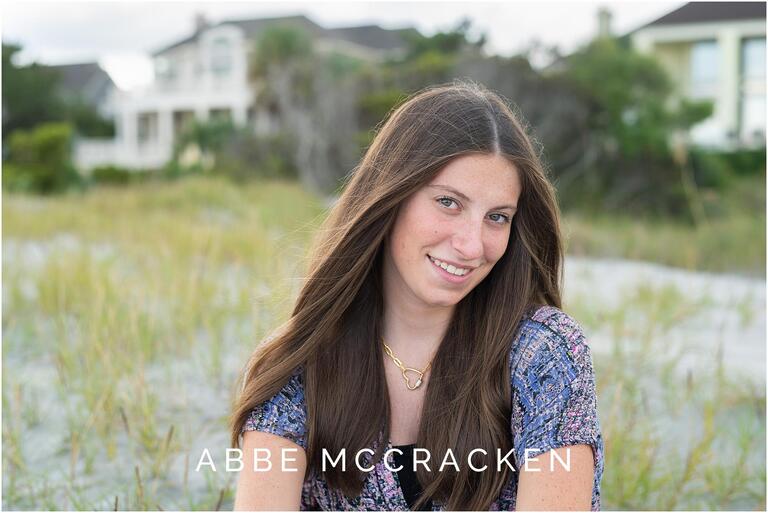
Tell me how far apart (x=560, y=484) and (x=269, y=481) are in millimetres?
656

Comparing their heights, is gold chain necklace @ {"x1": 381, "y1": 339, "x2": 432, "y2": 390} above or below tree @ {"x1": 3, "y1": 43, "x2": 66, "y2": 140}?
below

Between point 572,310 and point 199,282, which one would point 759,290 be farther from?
point 199,282

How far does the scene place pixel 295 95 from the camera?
17.1m

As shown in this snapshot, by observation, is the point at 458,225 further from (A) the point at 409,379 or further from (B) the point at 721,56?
(B) the point at 721,56

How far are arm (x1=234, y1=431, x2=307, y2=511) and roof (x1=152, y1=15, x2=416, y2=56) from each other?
30.9m

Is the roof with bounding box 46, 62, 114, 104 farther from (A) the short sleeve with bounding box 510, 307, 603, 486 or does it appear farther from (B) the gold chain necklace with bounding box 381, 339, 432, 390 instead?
(A) the short sleeve with bounding box 510, 307, 603, 486

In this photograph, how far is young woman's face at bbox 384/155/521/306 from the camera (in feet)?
6.46

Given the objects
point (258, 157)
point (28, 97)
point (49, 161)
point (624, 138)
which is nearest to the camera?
point (624, 138)

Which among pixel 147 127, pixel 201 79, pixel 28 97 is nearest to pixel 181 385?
pixel 28 97

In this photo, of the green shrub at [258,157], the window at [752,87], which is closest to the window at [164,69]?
the green shrub at [258,157]

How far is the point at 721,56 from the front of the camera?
75.6ft

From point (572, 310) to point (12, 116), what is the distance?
88.8ft

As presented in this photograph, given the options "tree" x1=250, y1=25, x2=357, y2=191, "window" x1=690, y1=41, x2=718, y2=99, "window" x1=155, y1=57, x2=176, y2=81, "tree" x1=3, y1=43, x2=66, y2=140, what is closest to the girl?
"tree" x1=250, y1=25, x2=357, y2=191

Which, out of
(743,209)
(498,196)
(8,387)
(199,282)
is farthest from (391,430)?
(743,209)
